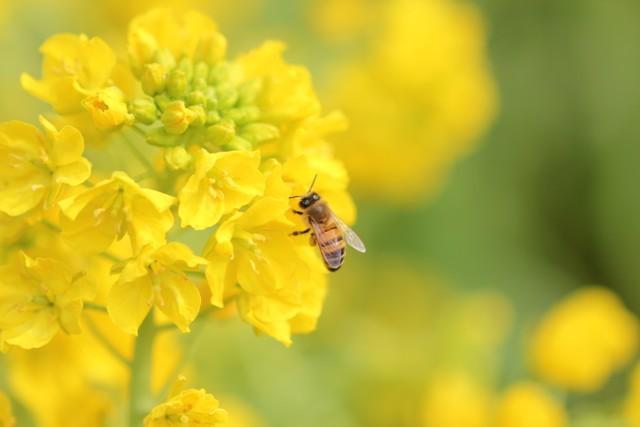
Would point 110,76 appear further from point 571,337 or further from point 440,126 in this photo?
point 440,126

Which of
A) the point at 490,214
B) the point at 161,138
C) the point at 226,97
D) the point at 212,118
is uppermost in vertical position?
the point at 490,214

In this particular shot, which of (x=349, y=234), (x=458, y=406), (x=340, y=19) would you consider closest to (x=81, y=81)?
(x=349, y=234)

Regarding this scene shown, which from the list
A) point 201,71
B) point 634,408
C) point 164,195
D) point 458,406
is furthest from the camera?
point 458,406

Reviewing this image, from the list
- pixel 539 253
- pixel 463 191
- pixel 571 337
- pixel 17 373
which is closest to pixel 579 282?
pixel 539 253

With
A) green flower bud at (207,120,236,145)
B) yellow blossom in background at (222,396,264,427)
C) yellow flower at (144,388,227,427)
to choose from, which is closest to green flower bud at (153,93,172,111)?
green flower bud at (207,120,236,145)

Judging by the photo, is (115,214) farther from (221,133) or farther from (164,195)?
(221,133)

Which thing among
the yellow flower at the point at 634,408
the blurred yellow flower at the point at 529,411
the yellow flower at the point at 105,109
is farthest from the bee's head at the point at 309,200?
the yellow flower at the point at 634,408
